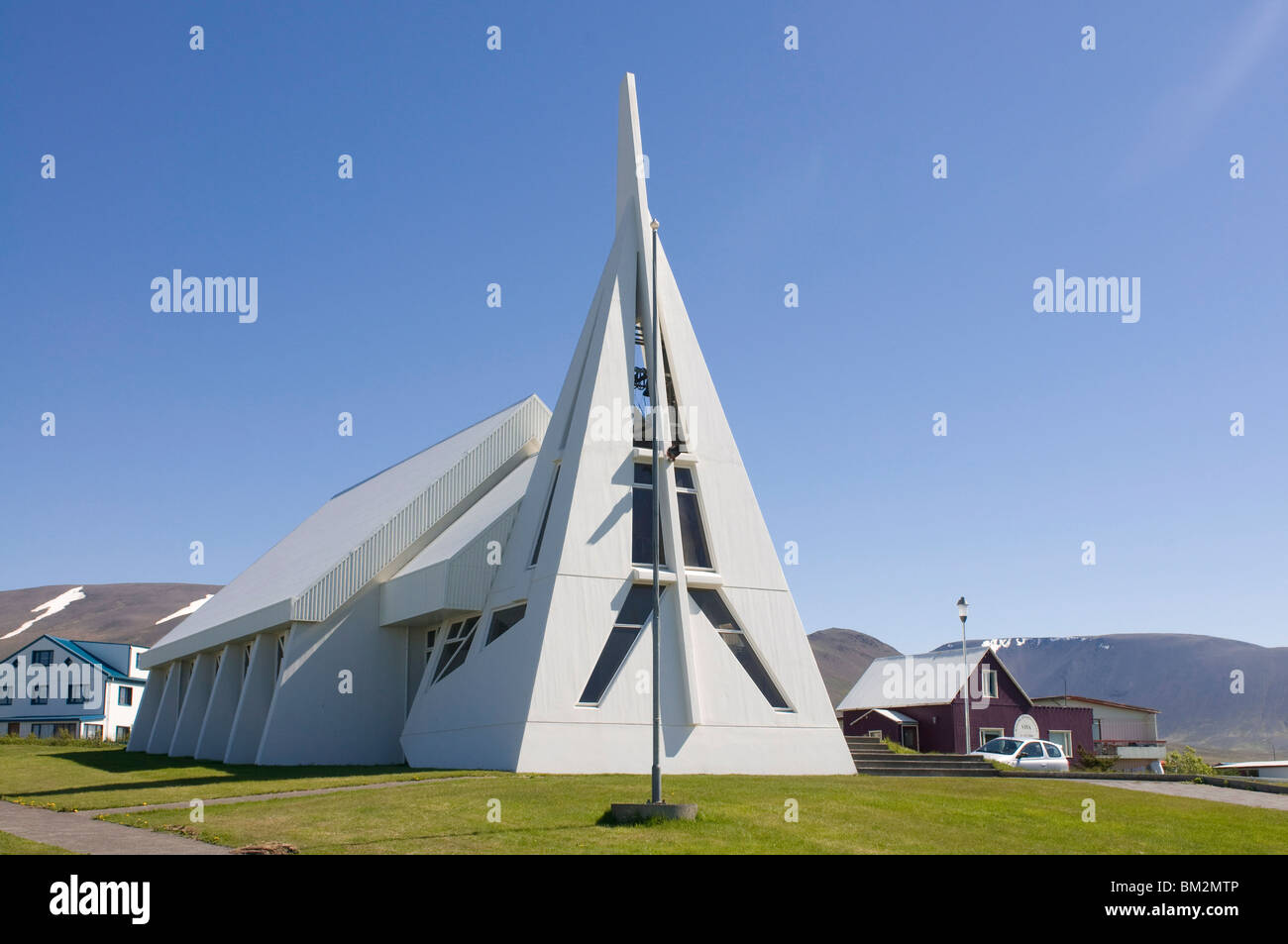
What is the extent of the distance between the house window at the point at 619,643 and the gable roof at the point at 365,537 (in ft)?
31.8

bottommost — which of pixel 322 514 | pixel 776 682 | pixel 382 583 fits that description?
pixel 776 682

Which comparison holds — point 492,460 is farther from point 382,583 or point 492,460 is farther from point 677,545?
point 677,545

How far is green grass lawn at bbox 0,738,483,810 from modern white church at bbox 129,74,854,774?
7.00 feet

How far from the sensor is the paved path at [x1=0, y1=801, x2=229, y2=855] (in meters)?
12.4

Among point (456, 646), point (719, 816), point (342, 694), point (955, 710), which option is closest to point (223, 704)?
point (342, 694)

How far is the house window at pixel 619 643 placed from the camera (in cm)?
2403

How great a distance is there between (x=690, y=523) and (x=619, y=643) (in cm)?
374

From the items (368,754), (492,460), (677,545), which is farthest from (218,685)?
(677,545)

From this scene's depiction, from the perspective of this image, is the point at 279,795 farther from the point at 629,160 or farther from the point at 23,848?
the point at 629,160

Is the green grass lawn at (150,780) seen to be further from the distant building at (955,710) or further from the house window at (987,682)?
the house window at (987,682)

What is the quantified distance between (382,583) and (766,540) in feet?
39.0

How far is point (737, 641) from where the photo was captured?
25734 millimetres
